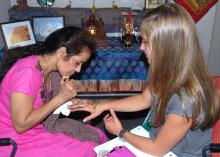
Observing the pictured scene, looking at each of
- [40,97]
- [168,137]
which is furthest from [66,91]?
[168,137]

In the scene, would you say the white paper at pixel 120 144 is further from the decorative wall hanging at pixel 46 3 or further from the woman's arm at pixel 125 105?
the decorative wall hanging at pixel 46 3

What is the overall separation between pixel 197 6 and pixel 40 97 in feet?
7.63

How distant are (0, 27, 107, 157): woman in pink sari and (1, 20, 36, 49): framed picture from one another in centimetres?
118

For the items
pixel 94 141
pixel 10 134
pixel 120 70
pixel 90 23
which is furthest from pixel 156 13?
pixel 90 23

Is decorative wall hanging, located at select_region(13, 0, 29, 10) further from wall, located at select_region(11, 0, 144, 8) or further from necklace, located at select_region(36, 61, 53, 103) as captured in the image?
necklace, located at select_region(36, 61, 53, 103)

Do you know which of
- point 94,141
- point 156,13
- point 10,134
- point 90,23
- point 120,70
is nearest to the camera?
point 156,13

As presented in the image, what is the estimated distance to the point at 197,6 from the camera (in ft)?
11.8

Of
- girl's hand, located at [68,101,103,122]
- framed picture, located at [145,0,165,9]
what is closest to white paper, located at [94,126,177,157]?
girl's hand, located at [68,101,103,122]

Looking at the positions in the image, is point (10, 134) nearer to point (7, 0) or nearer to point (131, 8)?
point (7, 0)

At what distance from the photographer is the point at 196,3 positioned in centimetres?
357

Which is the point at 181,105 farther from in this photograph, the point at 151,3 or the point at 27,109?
the point at 151,3

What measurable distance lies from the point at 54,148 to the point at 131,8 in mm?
2210

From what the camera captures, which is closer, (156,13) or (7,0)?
(156,13)

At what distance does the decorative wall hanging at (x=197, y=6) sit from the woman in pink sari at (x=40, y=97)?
1.93m
